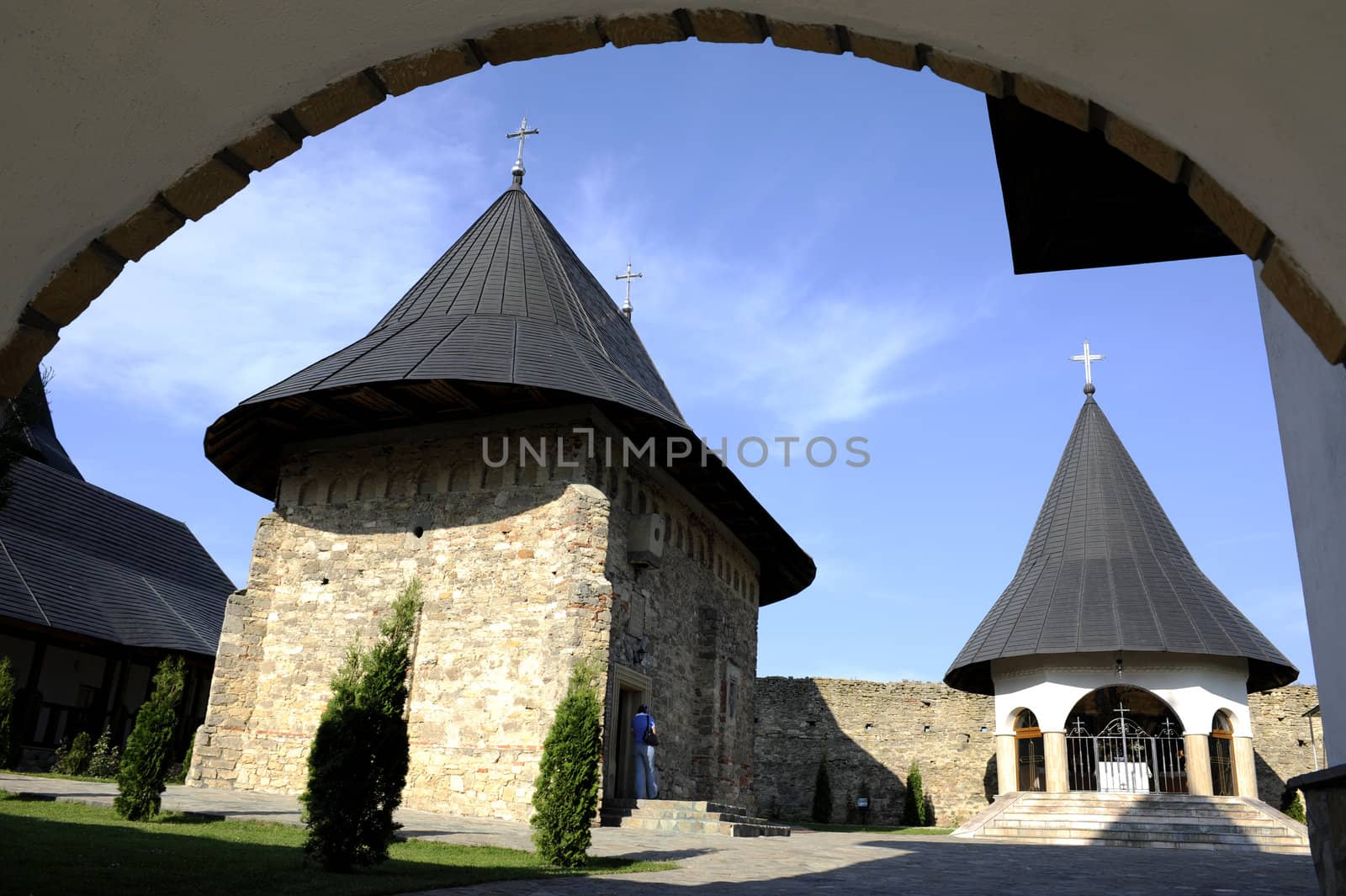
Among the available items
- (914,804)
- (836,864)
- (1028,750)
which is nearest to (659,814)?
(836,864)

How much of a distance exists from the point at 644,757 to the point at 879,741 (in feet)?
38.9

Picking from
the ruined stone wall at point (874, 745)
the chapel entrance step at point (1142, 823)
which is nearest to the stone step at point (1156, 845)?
the chapel entrance step at point (1142, 823)

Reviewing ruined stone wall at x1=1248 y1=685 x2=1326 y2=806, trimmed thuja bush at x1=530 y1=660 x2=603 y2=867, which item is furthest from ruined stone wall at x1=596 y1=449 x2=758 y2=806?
ruined stone wall at x1=1248 y1=685 x2=1326 y2=806

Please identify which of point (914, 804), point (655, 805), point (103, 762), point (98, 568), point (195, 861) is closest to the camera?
point (195, 861)

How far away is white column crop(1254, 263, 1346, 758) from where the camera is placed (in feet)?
15.0

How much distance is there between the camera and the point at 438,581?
12.4 metres

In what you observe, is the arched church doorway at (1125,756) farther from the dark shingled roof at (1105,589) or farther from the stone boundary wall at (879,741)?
the stone boundary wall at (879,741)

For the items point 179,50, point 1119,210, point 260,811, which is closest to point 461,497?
point 260,811

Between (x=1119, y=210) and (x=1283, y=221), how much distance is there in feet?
8.64

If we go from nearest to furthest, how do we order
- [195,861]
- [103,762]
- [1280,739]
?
1. [195,861]
2. [103,762]
3. [1280,739]

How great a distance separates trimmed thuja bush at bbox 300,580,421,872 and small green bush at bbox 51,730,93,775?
9.78 metres

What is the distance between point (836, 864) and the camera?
27.9ft

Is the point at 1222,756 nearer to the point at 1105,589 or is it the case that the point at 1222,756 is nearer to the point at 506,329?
the point at 1105,589

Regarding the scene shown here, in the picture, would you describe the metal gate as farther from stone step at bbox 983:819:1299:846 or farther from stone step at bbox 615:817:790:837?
stone step at bbox 615:817:790:837
